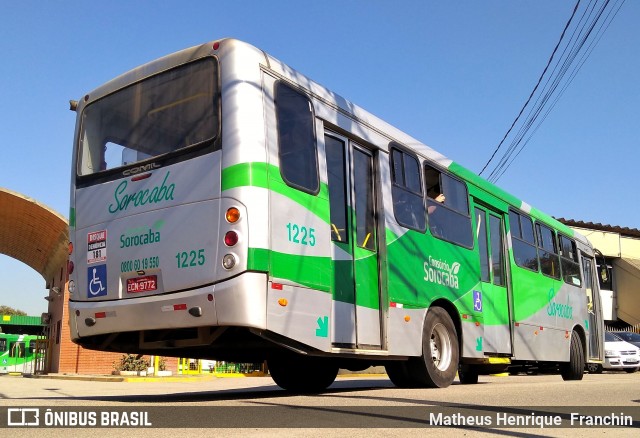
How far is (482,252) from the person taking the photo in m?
11.5

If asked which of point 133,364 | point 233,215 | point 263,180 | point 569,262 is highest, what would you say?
point 569,262

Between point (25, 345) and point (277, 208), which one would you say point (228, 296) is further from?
point (25, 345)

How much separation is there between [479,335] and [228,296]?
555 cm

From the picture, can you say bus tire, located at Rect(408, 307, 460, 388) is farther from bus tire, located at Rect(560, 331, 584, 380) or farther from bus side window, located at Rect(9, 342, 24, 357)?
bus side window, located at Rect(9, 342, 24, 357)

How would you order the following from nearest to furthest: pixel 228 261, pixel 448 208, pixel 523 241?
pixel 228 261, pixel 448 208, pixel 523 241

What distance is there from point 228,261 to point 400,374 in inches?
157

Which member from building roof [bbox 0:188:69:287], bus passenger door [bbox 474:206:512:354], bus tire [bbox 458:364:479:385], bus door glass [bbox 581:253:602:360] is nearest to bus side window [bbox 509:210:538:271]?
bus passenger door [bbox 474:206:512:354]

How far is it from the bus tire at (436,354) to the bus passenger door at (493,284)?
1.05m

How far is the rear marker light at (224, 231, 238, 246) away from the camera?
21.7 feet

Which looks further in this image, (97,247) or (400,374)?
(400,374)

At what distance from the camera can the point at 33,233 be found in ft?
83.8

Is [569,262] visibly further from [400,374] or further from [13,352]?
[13,352]

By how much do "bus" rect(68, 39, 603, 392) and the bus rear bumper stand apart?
0.05 ft

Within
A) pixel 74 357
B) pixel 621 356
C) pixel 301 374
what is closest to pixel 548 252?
pixel 301 374
